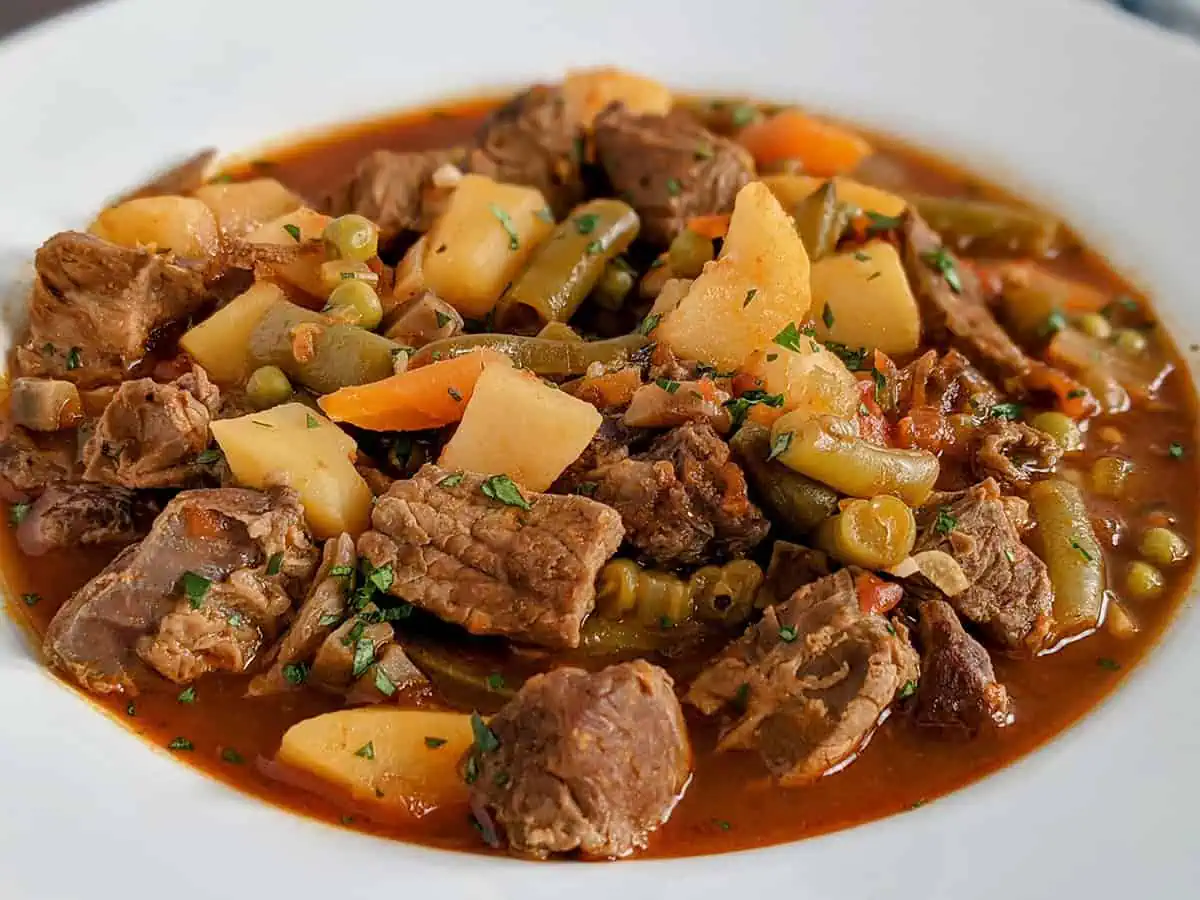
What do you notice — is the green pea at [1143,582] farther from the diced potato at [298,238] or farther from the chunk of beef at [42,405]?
the chunk of beef at [42,405]

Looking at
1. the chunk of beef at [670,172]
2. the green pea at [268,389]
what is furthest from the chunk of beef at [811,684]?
the chunk of beef at [670,172]

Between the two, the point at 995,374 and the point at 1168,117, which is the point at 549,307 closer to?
the point at 995,374

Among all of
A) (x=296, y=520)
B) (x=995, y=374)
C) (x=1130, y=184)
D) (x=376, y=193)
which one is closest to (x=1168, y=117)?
(x=1130, y=184)

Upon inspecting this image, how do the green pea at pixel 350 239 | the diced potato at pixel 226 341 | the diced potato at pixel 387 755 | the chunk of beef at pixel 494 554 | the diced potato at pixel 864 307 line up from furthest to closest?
the diced potato at pixel 864 307 → the green pea at pixel 350 239 → the diced potato at pixel 226 341 → the chunk of beef at pixel 494 554 → the diced potato at pixel 387 755

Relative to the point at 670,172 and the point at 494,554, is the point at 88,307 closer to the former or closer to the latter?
the point at 494,554

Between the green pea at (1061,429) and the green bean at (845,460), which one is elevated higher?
the green bean at (845,460)

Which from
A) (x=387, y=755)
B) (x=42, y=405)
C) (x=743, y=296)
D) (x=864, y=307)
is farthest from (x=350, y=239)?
(x=387, y=755)

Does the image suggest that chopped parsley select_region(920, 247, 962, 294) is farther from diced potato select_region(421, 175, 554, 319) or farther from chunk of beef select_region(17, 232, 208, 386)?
chunk of beef select_region(17, 232, 208, 386)
